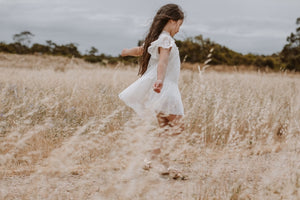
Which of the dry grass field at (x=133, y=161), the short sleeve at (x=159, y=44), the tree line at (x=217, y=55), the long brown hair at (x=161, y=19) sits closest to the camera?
the dry grass field at (x=133, y=161)

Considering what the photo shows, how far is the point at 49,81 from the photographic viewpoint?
20.6 ft

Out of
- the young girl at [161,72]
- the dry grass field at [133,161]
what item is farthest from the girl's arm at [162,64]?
the dry grass field at [133,161]

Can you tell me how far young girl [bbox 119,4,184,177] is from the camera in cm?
268

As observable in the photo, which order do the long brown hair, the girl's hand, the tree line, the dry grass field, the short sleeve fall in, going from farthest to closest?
the tree line
the long brown hair
the short sleeve
the girl's hand
the dry grass field

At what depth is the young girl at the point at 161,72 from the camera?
268 cm

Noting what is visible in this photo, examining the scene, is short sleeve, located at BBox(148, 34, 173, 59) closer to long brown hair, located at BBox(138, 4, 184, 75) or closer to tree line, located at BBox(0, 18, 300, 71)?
long brown hair, located at BBox(138, 4, 184, 75)

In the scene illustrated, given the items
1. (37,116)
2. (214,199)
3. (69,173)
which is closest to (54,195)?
(69,173)

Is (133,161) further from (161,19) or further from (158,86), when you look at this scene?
(161,19)

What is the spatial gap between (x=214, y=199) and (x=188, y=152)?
3.96 feet

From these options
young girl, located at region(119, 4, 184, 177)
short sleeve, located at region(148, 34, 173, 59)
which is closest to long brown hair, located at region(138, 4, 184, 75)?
young girl, located at region(119, 4, 184, 177)

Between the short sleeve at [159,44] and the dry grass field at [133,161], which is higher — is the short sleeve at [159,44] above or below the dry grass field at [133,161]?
above

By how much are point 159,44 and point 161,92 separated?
44 centimetres

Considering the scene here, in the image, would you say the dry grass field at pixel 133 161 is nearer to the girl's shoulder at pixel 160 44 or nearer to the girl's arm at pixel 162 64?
the girl's arm at pixel 162 64

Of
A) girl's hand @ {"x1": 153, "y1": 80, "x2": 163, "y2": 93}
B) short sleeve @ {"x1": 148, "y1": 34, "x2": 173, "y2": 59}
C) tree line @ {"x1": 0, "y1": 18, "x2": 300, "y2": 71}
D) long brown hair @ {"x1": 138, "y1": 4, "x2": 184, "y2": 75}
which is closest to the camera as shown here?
girl's hand @ {"x1": 153, "y1": 80, "x2": 163, "y2": 93}
